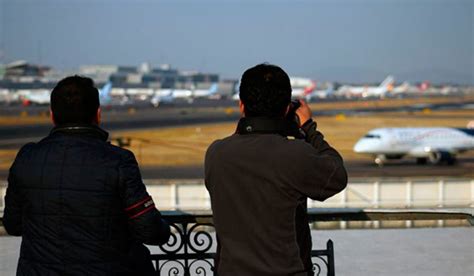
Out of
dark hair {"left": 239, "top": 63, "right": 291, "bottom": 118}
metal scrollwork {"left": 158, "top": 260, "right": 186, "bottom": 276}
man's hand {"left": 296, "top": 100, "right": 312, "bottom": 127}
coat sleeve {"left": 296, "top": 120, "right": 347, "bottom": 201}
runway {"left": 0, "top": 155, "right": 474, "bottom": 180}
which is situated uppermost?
dark hair {"left": 239, "top": 63, "right": 291, "bottom": 118}

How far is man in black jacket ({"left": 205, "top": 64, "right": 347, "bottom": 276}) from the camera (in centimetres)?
339

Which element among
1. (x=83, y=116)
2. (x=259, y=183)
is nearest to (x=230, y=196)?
(x=259, y=183)

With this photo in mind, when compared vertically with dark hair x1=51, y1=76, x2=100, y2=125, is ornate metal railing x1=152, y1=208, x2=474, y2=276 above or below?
below

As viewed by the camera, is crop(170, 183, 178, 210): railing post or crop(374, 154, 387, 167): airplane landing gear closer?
crop(170, 183, 178, 210): railing post

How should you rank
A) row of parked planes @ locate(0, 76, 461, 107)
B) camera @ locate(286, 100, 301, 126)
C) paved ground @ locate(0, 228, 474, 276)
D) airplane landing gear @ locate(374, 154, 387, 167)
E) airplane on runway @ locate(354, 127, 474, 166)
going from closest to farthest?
camera @ locate(286, 100, 301, 126)
paved ground @ locate(0, 228, 474, 276)
airplane on runway @ locate(354, 127, 474, 166)
airplane landing gear @ locate(374, 154, 387, 167)
row of parked planes @ locate(0, 76, 461, 107)

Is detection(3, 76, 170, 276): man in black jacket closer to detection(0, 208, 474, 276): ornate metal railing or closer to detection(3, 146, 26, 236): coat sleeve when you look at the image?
detection(3, 146, 26, 236): coat sleeve

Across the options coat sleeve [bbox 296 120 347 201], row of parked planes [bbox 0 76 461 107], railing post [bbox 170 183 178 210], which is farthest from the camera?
row of parked planes [bbox 0 76 461 107]

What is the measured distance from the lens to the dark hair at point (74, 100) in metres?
3.55

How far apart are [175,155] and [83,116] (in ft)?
123

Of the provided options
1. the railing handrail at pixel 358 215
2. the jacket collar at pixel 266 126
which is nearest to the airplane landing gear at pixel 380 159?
the railing handrail at pixel 358 215

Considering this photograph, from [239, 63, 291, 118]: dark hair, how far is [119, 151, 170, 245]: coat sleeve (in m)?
0.56

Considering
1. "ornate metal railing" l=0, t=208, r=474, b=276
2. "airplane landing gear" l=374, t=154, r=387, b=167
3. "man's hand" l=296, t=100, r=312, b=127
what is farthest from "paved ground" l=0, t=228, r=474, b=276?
"airplane landing gear" l=374, t=154, r=387, b=167

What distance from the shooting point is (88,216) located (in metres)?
3.46

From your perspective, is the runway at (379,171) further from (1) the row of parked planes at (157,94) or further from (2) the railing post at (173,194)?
(1) the row of parked planes at (157,94)
